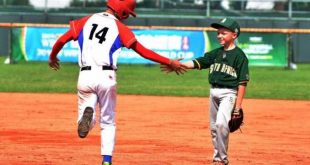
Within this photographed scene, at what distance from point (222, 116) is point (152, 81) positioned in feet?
49.6

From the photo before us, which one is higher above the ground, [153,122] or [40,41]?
[153,122]

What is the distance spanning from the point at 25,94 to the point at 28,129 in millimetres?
6783

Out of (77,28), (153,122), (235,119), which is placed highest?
(77,28)

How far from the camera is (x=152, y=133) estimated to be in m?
13.3

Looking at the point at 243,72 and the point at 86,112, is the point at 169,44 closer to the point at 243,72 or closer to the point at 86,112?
the point at 243,72

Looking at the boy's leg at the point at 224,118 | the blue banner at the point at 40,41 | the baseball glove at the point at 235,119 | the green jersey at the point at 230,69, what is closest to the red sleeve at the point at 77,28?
the green jersey at the point at 230,69

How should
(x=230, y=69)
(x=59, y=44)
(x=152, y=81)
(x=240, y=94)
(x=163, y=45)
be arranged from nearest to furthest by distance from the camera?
1. (x=59, y=44)
2. (x=240, y=94)
3. (x=230, y=69)
4. (x=152, y=81)
5. (x=163, y=45)

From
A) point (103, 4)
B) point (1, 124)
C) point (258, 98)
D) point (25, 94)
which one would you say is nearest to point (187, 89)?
point (258, 98)

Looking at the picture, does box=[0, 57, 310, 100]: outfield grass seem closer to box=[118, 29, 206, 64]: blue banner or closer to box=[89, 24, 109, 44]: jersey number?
box=[118, 29, 206, 64]: blue banner

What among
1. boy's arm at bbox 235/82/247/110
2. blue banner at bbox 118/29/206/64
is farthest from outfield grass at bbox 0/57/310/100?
Result: boy's arm at bbox 235/82/247/110

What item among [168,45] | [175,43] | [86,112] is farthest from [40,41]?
[86,112]

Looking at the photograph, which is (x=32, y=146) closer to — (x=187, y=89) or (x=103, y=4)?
(x=187, y=89)

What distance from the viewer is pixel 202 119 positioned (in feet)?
50.9

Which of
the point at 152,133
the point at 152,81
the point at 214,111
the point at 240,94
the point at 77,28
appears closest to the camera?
the point at 77,28
